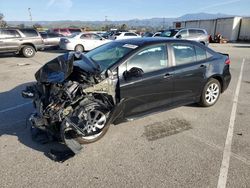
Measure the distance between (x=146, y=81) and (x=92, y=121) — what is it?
1.23 metres

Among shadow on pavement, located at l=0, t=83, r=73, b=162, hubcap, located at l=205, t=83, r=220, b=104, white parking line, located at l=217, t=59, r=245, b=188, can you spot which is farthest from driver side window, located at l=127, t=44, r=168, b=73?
shadow on pavement, located at l=0, t=83, r=73, b=162

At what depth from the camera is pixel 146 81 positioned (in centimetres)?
448

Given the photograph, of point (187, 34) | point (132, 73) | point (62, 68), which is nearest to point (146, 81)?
point (132, 73)

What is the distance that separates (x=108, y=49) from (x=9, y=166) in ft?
9.34

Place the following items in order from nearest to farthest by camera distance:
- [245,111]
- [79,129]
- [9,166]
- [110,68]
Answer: [9,166]
[79,129]
[110,68]
[245,111]

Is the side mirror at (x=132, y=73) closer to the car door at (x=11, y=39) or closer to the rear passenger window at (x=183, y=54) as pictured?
the rear passenger window at (x=183, y=54)

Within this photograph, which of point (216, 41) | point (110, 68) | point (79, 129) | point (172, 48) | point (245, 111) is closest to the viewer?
point (79, 129)

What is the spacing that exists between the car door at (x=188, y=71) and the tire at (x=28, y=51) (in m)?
11.9

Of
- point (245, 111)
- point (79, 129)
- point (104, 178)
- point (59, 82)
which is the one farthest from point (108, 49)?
point (245, 111)

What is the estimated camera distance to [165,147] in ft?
13.1

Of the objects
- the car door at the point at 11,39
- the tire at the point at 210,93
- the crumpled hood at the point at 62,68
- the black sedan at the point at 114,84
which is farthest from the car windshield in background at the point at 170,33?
the crumpled hood at the point at 62,68

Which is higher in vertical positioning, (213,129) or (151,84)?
(151,84)

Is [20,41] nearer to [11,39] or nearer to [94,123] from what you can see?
[11,39]

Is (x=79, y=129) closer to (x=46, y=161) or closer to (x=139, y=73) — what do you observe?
(x=46, y=161)
